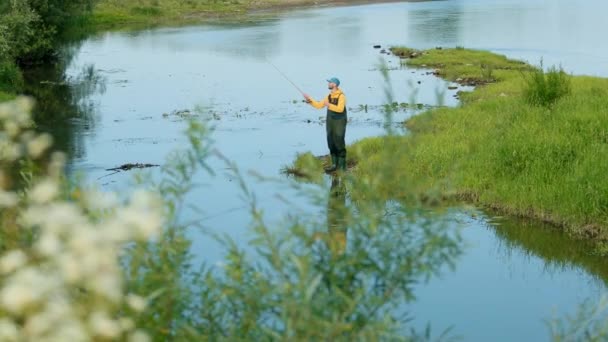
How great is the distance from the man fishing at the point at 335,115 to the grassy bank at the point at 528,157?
1.99ft

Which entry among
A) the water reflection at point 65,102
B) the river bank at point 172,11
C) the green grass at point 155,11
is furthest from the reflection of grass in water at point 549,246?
the green grass at point 155,11

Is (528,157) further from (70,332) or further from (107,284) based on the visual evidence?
(70,332)

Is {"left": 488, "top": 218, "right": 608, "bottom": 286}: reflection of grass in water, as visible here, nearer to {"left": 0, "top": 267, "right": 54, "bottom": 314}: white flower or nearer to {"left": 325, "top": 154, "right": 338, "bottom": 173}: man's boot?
{"left": 325, "top": 154, "right": 338, "bottom": 173}: man's boot

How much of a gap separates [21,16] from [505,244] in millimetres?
22700

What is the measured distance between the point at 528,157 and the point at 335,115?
3457mm

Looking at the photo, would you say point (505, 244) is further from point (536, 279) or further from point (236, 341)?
point (236, 341)

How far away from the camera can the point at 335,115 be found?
16625mm

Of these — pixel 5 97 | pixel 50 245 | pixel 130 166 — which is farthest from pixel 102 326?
pixel 5 97

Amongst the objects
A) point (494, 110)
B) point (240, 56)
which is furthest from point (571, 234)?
point (240, 56)

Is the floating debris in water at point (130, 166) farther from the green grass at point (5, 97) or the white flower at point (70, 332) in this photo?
the white flower at point (70, 332)

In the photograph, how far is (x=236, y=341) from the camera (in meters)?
4.71

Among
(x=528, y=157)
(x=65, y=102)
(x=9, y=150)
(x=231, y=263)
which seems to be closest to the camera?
(x=9, y=150)

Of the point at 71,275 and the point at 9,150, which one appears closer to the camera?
the point at 71,275

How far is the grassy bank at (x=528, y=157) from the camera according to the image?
47.4 feet
